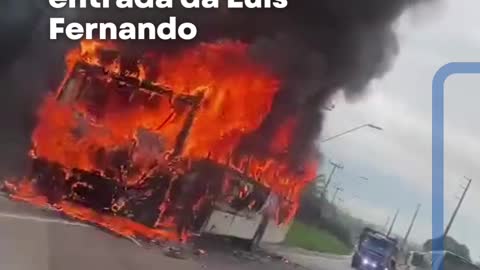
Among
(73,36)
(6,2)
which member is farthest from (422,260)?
(6,2)

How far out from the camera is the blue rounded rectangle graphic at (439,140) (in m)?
2.04

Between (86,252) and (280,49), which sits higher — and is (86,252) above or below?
below

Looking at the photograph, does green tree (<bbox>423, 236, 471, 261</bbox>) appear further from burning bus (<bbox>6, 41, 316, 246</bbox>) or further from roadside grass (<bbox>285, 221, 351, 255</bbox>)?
burning bus (<bbox>6, 41, 316, 246</bbox>)

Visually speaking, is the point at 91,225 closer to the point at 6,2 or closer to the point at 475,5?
the point at 6,2

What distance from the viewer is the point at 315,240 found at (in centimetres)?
209

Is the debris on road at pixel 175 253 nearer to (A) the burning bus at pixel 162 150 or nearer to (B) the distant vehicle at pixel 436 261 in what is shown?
(A) the burning bus at pixel 162 150

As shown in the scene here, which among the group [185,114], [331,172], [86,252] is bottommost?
[86,252]

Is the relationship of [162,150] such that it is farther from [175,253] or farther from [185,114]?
[175,253]

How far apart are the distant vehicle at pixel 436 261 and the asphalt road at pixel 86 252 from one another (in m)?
0.31

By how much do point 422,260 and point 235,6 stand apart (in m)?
0.81

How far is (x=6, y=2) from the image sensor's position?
2.17 m

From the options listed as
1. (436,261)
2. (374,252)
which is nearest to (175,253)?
(374,252)

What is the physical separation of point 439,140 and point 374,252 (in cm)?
33

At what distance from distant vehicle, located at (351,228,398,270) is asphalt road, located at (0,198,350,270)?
0.57 feet
